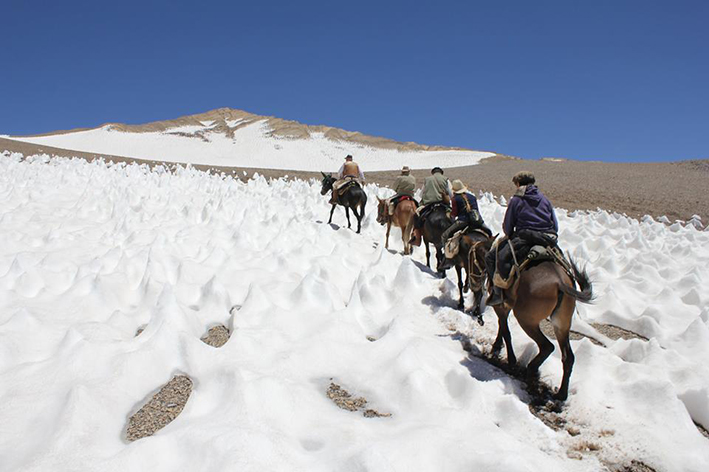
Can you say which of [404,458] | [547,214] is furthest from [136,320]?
[547,214]

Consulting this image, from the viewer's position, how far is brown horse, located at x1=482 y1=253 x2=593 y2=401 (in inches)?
179

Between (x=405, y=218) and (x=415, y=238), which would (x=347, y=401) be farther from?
(x=405, y=218)

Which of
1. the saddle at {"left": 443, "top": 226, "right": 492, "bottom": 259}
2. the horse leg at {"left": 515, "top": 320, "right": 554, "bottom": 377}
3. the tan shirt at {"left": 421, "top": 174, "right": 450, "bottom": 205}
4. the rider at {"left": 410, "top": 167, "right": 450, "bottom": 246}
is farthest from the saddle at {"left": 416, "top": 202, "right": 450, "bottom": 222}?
the horse leg at {"left": 515, "top": 320, "right": 554, "bottom": 377}

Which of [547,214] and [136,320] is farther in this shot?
[136,320]

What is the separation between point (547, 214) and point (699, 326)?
10.3 feet

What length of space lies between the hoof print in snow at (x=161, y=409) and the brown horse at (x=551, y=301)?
12.3 ft

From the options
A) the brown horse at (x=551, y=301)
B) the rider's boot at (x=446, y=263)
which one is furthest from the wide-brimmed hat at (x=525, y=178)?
the rider's boot at (x=446, y=263)

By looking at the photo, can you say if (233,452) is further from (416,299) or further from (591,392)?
(416,299)

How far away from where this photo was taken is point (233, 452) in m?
2.90

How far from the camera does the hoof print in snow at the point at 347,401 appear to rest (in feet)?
12.9

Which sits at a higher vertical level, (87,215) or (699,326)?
(87,215)

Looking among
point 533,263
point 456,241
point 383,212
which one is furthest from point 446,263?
point 383,212

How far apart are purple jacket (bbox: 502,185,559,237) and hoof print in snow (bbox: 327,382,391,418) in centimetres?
292

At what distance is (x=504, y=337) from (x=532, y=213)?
172 cm
